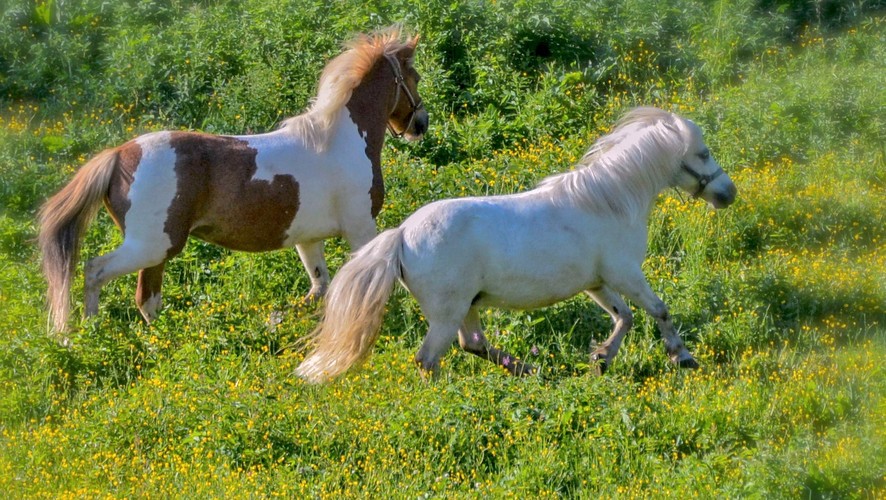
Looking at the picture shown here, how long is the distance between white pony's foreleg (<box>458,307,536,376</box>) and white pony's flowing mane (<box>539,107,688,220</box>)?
99 cm

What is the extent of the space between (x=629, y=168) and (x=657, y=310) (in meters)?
0.92

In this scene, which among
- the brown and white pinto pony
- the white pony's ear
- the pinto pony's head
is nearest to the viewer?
the white pony's ear

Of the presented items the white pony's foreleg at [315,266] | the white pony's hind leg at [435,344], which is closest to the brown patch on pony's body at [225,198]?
the white pony's foreleg at [315,266]

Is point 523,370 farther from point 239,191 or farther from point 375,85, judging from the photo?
point 375,85

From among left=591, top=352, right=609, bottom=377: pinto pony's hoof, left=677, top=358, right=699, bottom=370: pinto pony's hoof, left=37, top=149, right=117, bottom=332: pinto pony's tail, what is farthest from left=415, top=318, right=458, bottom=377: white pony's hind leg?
left=37, top=149, right=117, bottom=332: pinto pony's tail

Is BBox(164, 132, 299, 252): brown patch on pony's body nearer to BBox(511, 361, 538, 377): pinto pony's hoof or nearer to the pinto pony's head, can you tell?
the pinto pony's head

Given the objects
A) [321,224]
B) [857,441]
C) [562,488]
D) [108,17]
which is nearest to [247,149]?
[321,224]

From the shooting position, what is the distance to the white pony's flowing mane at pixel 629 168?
7906 millimetres

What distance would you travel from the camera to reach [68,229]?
8328mm

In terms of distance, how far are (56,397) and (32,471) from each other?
126 centimetres

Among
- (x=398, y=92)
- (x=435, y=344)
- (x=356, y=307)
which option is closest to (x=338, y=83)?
(x=398, y=92)

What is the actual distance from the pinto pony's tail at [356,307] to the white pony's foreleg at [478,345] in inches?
29.5

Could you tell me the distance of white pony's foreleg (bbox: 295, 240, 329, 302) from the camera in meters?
9.12

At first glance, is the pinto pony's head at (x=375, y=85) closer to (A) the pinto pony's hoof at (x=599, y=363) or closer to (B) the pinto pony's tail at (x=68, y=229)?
(B) the pinto pony's tail at (x=68, y=229)
